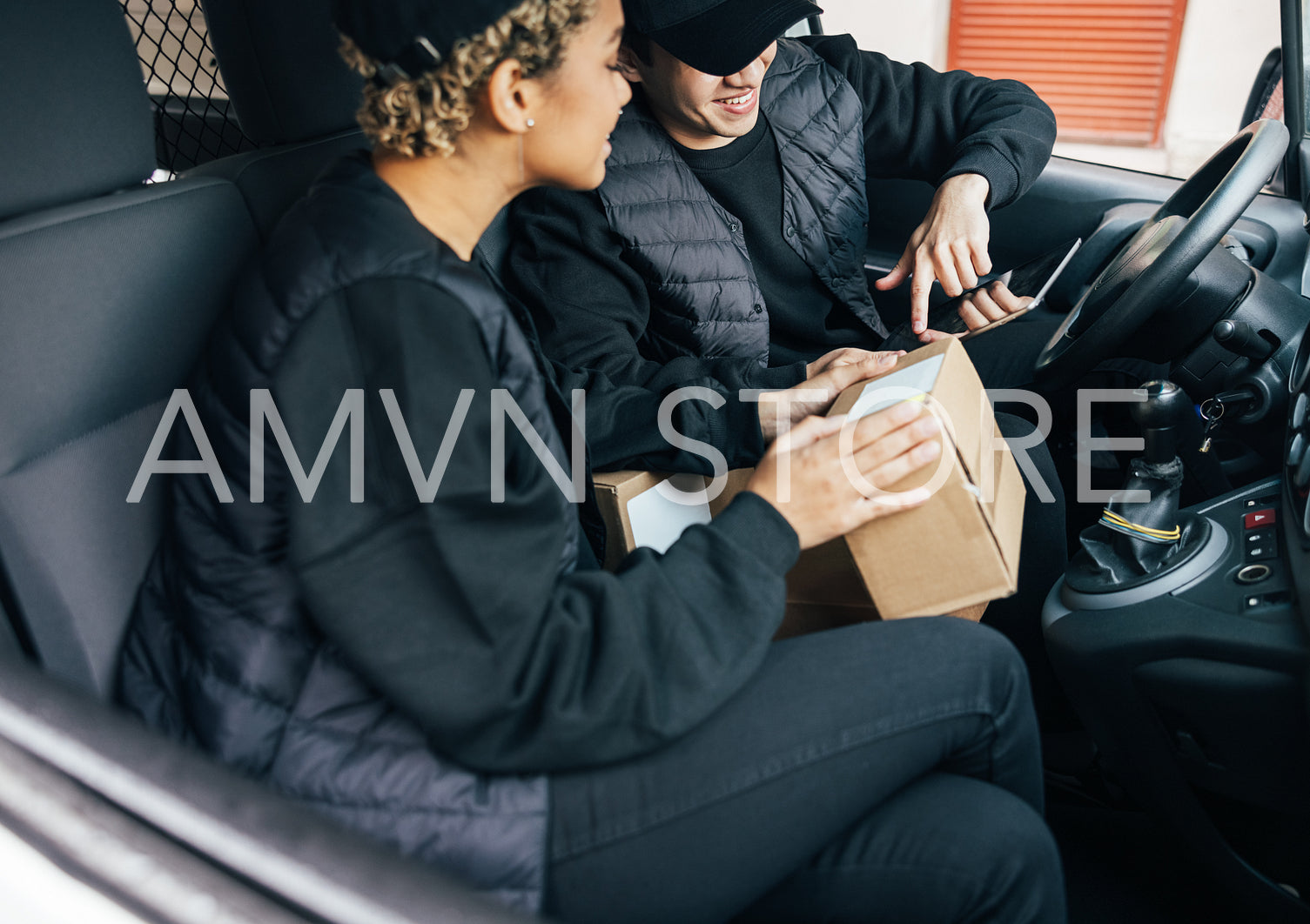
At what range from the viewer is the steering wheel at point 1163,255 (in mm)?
1146

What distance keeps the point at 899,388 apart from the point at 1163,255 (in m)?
0.41

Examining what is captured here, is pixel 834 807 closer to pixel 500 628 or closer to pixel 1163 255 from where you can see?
pixel 500 628

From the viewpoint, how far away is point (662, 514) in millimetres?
1296

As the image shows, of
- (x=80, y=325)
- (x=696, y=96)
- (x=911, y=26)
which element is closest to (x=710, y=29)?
(x=696, y=96)

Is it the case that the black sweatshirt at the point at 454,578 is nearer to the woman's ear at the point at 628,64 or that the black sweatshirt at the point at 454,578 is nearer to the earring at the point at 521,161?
the earring at the point at 521,161

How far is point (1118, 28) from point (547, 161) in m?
4.47

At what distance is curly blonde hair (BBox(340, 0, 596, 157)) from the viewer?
0.84 metres

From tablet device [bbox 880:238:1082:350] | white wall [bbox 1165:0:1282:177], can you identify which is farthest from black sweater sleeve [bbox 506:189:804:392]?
white wall [bbox 1165:0:1282:177]

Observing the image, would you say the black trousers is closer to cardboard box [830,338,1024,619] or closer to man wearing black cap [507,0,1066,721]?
cardboard box [830,338,1024,619]

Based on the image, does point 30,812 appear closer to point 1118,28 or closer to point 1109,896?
point 1109,896

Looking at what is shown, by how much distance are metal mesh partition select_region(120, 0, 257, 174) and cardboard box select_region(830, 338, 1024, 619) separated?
3.27 feet

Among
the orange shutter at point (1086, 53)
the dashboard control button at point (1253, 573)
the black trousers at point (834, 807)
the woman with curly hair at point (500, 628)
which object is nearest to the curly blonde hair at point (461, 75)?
the woman with curly hair at point (500, 628)

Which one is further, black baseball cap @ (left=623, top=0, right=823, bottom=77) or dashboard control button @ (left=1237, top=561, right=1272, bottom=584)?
black baseball cap @ (left=623, top=0, right=823, bottom=77)

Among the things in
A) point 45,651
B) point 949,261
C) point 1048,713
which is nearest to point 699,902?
point 45,651
